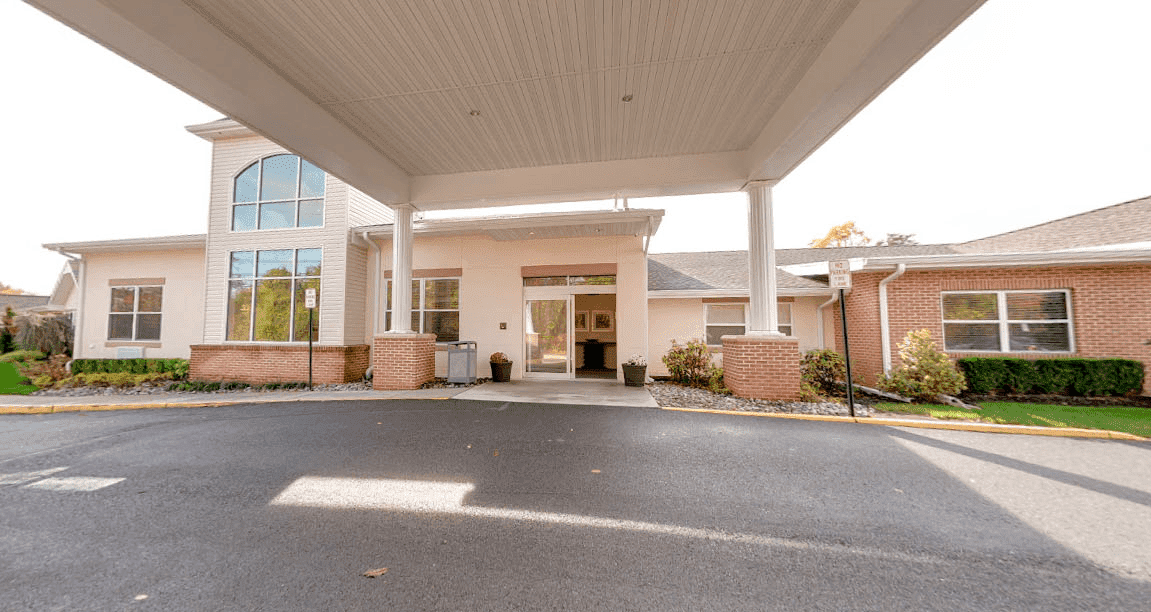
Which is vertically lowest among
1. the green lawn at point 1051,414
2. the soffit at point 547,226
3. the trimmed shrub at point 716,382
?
the green lawn at point 1051,414

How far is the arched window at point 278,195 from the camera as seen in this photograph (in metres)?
10.9

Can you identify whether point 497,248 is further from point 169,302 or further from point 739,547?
point 169,302

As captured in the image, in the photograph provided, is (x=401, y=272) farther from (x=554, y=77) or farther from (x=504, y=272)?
(x=554, y=77)

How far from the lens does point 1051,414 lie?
6.48m

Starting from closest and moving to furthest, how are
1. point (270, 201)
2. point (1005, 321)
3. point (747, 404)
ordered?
point (747, 404)
point (1005, 321)
point (270, 201)

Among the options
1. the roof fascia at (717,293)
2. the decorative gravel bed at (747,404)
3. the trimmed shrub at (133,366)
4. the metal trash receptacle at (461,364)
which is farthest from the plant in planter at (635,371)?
the trimmed shrub at (133,366)

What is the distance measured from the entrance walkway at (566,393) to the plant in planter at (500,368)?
0.24 meters

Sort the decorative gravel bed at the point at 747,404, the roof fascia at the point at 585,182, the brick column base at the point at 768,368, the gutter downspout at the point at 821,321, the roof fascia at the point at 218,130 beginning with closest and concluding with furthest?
the decorative gravel bed at the point at 747,404 < the brick column base at the point at 768,368 < the roof fascia at the point at 585,182 < the gutter downspout at the point at 821,321 < the roof fascia at the point at 218,130

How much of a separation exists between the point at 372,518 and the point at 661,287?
32.3ft

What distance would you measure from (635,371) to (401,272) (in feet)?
20.3

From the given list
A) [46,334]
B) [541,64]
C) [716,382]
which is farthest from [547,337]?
[46,334]

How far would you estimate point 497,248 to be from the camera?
10.6 m

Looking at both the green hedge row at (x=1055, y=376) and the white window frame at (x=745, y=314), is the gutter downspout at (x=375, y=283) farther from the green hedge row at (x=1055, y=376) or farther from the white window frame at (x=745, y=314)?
the green hedge row at (x=1055, y=376)

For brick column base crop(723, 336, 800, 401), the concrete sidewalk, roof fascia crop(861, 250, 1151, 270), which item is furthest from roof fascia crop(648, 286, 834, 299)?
the concrete sidewalk
